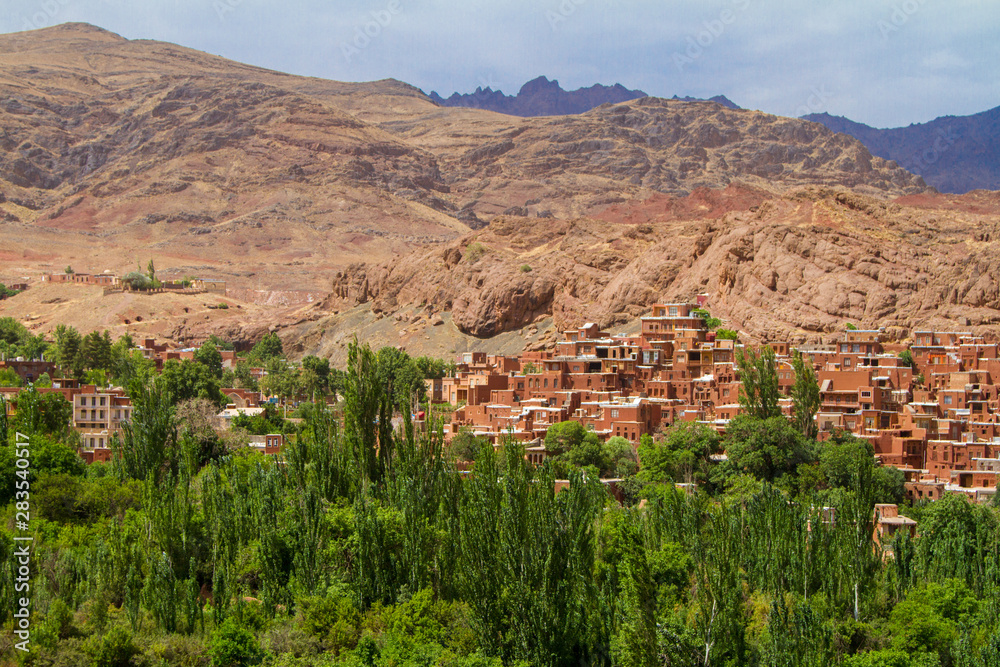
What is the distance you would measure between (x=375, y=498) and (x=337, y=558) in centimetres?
323

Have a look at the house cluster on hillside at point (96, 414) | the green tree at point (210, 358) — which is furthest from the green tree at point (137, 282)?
the house cluster on hillside at point (96, 414)

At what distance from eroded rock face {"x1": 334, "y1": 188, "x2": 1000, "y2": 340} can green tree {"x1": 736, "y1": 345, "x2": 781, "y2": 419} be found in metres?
16.4

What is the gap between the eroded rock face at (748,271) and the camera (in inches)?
2832

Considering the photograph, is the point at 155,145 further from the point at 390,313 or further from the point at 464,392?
the point at 464,392

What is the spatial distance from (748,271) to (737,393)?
76.0 ft

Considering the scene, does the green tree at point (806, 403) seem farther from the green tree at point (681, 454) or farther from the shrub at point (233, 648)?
the shrub at point (233, 648)

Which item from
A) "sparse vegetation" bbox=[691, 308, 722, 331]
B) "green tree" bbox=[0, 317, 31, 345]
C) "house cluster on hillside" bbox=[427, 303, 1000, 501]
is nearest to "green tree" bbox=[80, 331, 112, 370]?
"green tree" bbox=[0, 317, 31, 345]

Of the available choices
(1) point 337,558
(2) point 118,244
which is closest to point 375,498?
(1) point 337,558

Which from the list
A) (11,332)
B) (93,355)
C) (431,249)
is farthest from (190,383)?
(431,249)

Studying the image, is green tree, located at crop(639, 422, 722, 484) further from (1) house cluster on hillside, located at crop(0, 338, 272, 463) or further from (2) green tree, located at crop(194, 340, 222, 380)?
(2) green tree, located at crop(194, 340, 222, 380)

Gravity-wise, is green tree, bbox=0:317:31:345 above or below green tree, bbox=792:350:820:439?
above

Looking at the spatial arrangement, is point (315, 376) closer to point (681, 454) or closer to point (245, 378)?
point (245, 378)

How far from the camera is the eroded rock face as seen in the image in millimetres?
71938

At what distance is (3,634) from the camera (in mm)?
30500
